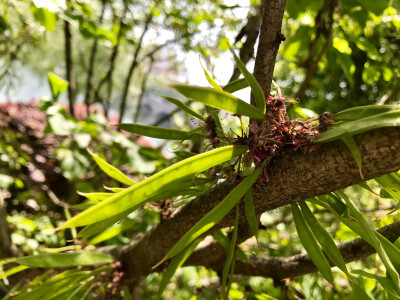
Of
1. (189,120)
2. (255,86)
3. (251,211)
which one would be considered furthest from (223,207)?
(189,120)

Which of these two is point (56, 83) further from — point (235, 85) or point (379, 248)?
point (379, 248)

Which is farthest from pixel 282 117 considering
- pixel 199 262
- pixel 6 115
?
pixel 6 115

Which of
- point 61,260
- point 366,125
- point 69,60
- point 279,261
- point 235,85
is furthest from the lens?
point 69,60

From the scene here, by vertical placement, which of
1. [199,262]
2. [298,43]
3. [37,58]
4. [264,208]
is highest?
[37,58]

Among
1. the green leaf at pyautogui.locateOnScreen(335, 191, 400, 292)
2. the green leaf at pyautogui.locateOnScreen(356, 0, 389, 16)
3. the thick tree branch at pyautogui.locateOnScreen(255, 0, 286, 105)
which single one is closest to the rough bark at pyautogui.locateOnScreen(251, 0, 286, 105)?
the thick tree branch at pyautogui.locateOnScreen(255, 0, 286, 105)

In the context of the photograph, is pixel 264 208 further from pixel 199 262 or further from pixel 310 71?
pixel 310 71

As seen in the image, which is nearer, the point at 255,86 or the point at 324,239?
the point at 255,86
